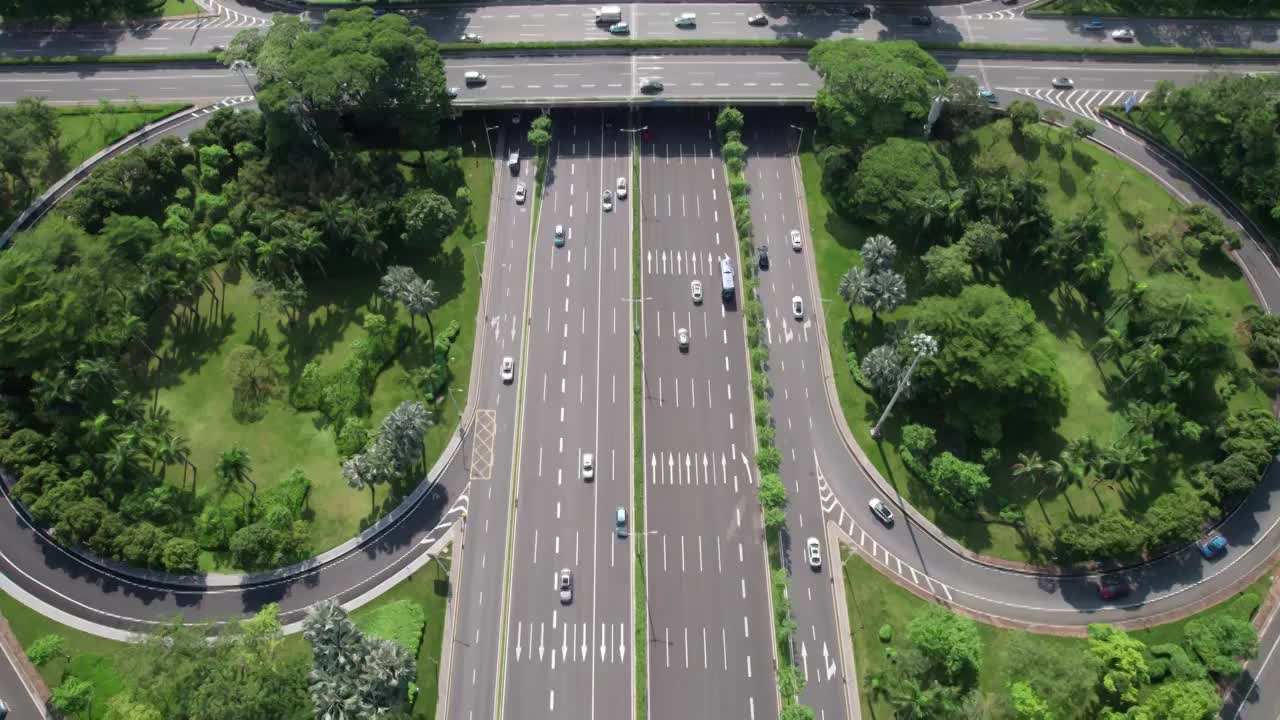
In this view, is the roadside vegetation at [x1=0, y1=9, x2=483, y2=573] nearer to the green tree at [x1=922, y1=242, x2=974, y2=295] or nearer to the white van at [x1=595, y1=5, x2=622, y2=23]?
the white van at [x1=595, y1=5, x2=622, y2=23]

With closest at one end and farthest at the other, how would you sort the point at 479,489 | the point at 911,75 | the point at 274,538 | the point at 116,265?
the point at 274,538, the point at 479,489, the point at 116,265, the point at 911,75

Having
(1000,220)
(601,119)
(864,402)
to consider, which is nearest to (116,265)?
(601,119)

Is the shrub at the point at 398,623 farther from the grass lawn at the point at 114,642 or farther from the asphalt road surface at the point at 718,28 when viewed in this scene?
the asphalt road surface at the point at 718,28

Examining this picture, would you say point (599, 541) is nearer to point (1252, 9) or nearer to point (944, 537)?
point (944, 537)

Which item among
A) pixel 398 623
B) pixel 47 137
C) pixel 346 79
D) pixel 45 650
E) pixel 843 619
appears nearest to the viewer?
pixel 45 650

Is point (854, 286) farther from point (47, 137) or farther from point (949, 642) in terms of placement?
point (47, 137)

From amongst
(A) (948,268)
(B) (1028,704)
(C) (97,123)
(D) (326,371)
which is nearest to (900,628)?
(B) (1028,704)
